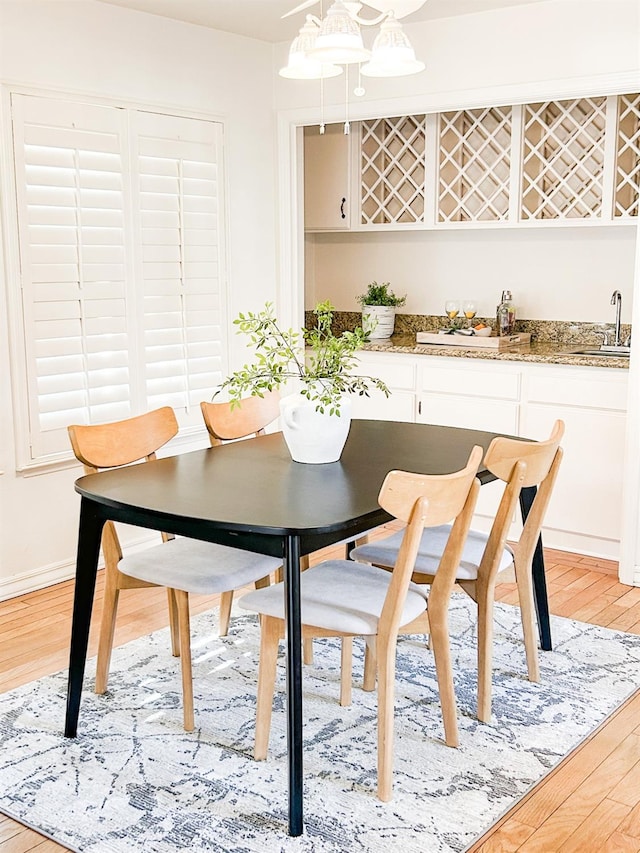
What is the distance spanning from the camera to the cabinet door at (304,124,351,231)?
572 cm

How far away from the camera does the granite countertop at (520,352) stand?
14.6 ft

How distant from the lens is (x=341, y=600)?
2.66m

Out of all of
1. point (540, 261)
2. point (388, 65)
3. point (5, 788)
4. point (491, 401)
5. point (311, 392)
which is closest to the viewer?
point (5, 788)

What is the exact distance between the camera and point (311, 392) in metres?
3.01

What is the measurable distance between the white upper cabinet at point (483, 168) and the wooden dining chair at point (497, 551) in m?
2.23

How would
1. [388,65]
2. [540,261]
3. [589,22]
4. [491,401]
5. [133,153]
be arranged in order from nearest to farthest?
1. [388,65]
2. [589,22]
3. [133,153]
4. [491,401]
5. [540,261]

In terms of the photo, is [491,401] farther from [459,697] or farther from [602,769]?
[602,769]

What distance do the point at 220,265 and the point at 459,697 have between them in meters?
2.67

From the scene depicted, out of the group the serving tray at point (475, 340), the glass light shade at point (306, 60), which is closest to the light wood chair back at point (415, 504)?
the glass light shade at point (306, 60)

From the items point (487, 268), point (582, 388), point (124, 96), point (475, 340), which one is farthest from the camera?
point (487, 268)

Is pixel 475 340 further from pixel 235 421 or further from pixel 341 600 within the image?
pixel 341 600

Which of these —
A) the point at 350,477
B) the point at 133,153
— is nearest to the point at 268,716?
the point at 350,477

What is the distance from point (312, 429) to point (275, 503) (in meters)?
0.49

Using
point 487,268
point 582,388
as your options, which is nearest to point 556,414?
point 582,388
